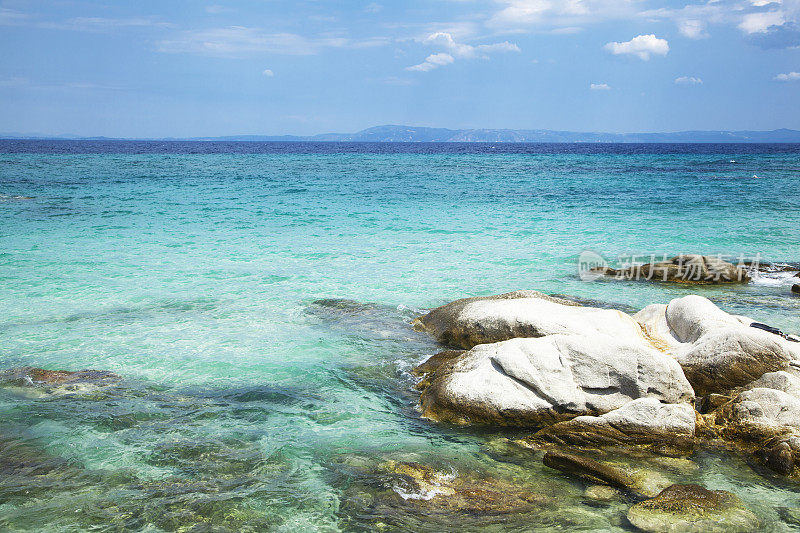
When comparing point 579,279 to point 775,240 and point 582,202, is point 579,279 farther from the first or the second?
point 582,202

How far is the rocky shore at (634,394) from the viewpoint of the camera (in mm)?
5812

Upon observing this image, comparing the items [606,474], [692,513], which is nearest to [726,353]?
[606,474]

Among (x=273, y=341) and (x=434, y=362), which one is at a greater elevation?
(x=434, y=362)

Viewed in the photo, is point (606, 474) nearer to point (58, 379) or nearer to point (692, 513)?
point (692, 513)

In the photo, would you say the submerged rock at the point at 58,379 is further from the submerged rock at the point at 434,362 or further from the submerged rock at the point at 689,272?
the submerged rock at the point at 689,272

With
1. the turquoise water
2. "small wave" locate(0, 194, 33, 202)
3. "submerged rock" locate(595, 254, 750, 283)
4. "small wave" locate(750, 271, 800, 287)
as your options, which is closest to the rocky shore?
the turquoise water

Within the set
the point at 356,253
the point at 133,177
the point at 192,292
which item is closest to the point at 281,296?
the point at 192,292

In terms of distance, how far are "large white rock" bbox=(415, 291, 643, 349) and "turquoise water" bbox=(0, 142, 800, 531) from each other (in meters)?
0.51

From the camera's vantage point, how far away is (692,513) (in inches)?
185

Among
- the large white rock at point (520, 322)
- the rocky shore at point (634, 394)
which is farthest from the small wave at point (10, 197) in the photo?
the rocky shore at point (634, 394)

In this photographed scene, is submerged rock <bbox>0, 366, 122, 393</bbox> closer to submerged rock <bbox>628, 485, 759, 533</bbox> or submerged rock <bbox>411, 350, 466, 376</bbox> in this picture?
submerged rock <bbox>411, 350, 466, 376</bbox>

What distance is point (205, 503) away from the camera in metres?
4.97

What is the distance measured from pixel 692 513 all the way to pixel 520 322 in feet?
12.2

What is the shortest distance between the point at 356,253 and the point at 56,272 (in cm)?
755
